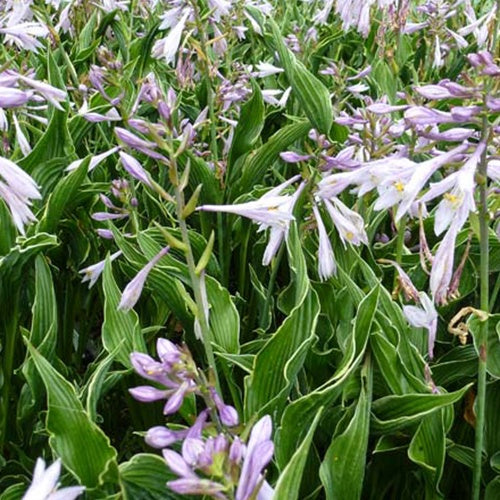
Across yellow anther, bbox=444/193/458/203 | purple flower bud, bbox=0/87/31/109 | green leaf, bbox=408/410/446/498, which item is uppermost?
purple flower bud, bbox=0/87/31/109

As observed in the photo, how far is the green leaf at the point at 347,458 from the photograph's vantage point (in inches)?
48.2

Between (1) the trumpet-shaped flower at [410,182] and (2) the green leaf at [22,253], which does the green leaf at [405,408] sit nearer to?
(1) the trumpet-shaped flower at [410,182]

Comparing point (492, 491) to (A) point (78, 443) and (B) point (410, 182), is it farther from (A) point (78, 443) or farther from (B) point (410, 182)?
(A) point (78, 443)

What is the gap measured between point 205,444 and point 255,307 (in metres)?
1.19

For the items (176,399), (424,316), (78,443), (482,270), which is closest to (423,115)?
(482,270)

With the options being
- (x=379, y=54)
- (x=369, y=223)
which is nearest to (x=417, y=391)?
(x=369, y=223)

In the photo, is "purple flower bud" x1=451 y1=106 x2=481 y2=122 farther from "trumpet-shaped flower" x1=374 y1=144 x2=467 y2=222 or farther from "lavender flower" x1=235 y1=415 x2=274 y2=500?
"lavender flower" x1=235 y1=415 x2=274 y2=500

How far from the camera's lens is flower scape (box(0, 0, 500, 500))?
1156 mm

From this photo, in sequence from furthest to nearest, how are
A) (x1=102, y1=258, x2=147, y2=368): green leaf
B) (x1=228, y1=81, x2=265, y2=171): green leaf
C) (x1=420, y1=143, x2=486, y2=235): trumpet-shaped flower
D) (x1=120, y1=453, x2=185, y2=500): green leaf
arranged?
(x1=228, y1=81, x2=265, y2=171): green leaf, (x1=102, y1=258, x2=147, y2=368): green leaf, (x1=420, y1=143, x2=486, y2=235): trumpet-shaped flower, (x1=120, y1=453, x2=185, y2=500): green leaf

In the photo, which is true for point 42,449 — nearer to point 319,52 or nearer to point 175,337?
point 175,337

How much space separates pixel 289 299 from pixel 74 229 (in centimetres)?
70

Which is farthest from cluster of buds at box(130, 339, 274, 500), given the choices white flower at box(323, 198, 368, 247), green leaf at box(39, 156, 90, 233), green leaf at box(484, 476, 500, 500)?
green leaf at box(39, 156, 90, 233)

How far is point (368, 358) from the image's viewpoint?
1.41m

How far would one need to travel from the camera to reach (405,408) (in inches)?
53.3
